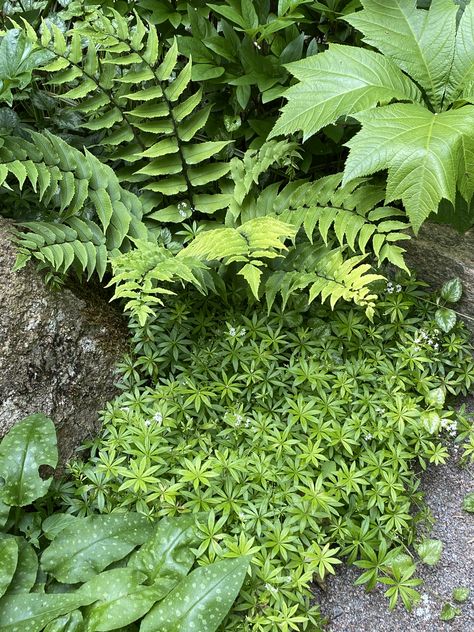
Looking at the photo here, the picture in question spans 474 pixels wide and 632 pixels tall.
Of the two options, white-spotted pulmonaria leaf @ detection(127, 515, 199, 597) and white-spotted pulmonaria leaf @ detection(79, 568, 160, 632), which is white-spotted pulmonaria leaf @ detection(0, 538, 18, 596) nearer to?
white-spotted pulmonaria leaf @ detection(79, 568, 160, 632)

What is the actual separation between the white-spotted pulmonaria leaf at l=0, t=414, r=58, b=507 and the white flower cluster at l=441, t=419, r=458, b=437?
194cm

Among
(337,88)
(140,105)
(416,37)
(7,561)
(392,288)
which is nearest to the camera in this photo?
(7,561)

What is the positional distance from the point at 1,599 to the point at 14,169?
Answer: 1.98 metres

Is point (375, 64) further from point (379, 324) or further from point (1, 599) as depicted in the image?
point (1, 599)

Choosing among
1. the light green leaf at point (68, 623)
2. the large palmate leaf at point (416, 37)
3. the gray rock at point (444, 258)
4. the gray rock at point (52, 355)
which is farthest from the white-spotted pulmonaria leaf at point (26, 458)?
the large palmate leaf at point (416, 37)

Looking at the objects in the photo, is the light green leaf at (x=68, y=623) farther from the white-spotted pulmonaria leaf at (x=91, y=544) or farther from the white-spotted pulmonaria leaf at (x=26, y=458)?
the white-spotted pulmonaria leaf at (x=26, y=458)

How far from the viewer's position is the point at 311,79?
2.89 metres

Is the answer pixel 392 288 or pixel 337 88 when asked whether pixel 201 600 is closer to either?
pixel 392 288

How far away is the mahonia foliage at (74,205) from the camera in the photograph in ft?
9.95

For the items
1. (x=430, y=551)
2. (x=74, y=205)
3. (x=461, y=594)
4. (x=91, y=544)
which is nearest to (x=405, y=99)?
(x=74, y=205)

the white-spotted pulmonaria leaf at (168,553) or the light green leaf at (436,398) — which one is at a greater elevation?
the light green leaf at (436,398)

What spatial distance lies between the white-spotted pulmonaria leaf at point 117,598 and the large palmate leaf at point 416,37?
8.80ft

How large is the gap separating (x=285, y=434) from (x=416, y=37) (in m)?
2.10

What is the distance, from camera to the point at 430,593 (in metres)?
2.75
